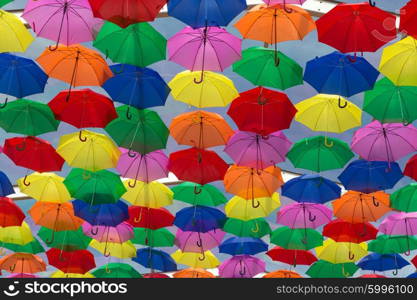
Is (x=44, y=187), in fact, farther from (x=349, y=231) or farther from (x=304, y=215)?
(x=349, y=231)

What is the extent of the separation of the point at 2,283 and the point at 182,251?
4.13 metres

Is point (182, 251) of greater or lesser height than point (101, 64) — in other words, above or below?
below

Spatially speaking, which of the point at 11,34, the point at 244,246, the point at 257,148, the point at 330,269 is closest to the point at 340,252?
the point at 330,269

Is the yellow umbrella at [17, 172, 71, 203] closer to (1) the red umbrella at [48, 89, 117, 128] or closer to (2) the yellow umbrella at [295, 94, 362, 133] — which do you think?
(1) the red umbrella at [48, 89, 117, 128]

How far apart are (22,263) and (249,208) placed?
13.4 ft

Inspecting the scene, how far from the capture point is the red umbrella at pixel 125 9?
5516mm

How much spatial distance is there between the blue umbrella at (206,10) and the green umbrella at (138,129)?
1.68m

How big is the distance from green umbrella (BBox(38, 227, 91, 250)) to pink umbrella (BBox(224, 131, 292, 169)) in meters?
3.32

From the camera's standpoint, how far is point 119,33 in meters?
6.21

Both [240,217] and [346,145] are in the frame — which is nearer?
[346,145]

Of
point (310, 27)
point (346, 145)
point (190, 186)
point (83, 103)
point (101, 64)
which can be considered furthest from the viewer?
point (190, 186)

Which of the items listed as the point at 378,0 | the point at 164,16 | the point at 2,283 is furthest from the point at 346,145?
the point at 2,283

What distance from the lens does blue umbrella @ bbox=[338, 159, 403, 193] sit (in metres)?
7.86

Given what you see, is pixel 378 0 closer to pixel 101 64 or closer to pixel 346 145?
pixel 346 145
